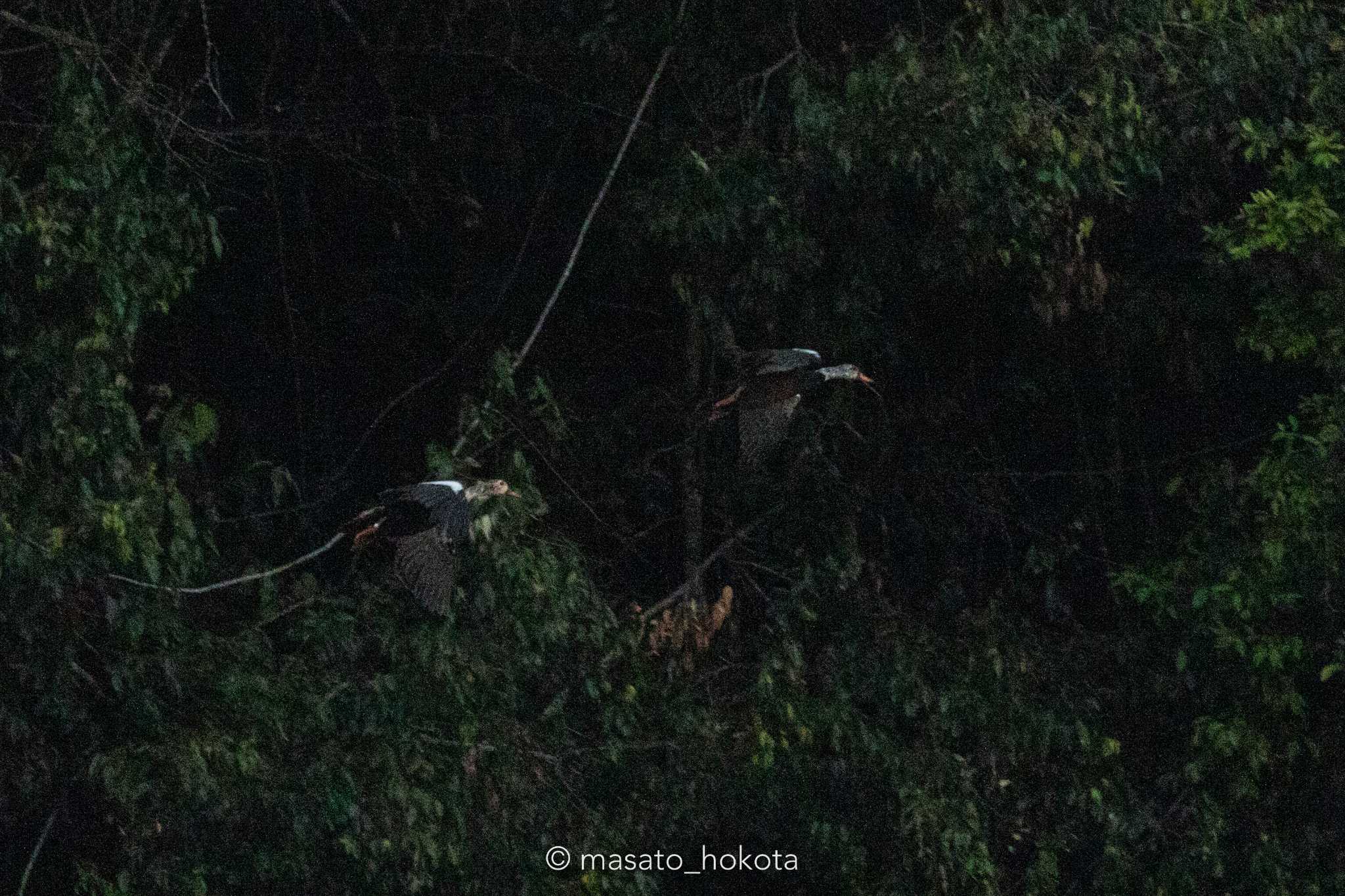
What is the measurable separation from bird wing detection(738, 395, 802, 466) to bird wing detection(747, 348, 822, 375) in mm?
83

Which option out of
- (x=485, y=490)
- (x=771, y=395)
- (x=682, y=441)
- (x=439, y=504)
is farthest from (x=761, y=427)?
(x=682, y=441)

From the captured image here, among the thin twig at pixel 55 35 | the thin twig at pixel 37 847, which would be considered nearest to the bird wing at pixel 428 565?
the thin twig at pixel 37 847

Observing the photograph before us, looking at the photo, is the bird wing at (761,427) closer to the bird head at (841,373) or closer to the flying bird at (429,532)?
the bird head at (841,373)

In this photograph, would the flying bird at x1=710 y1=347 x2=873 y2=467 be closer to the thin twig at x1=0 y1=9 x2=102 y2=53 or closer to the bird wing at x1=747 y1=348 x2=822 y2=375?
the bird wing at x1=747 y1=348 x2=822 y2=375

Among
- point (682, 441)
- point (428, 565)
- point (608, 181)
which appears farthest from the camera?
point (682, 441)

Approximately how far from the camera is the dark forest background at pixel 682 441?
6.92 meters

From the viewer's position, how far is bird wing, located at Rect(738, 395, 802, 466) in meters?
7.12

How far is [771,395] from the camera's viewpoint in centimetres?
717

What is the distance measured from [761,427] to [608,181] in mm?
1083

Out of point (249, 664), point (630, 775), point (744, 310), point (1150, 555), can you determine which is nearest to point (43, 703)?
point (249, 664)

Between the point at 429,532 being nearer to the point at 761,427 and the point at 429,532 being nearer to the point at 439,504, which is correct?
the point at 439,504

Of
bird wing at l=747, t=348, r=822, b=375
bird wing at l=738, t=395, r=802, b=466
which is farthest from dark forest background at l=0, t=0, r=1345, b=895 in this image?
bird wing at l=738, t=395, r=802, b=466

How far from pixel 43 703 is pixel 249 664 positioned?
2.27 feet

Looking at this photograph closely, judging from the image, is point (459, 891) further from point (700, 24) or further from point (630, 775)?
point (700, 24)
